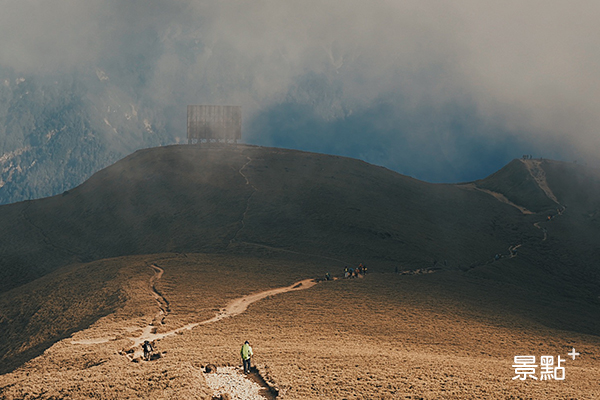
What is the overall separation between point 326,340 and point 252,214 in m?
64.7

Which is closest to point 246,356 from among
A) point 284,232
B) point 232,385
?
point 232,385

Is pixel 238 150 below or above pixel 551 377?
above

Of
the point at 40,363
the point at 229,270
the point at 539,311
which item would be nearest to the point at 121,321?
the point at 40,363

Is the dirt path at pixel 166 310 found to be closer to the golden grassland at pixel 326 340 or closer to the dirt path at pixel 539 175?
the golden grassland at pixel 326 340

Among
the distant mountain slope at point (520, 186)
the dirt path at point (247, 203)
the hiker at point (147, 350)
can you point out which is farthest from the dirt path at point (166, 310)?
the distant mountain slope at point (520, 186)

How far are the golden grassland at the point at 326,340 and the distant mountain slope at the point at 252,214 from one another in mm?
19696

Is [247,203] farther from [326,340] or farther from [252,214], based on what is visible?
[326,340]

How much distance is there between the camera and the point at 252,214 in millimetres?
100688

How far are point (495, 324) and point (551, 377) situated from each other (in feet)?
58.4

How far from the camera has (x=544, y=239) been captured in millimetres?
102875

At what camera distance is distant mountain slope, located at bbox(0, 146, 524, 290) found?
88.3m

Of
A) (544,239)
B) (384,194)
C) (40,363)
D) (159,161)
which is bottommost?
(40,363)

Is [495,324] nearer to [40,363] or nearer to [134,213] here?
[40,363]

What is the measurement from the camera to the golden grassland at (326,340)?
25.4 metres
